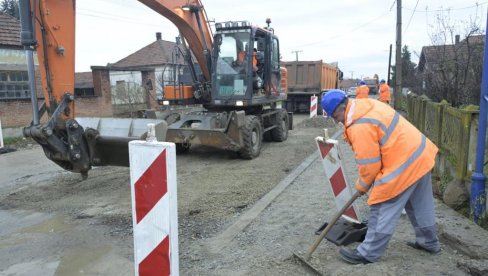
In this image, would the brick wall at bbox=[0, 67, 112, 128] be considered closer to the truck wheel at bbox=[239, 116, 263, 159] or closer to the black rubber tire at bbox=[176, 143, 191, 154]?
the black rubber tire at bbox=[176, 143, 191, 154]

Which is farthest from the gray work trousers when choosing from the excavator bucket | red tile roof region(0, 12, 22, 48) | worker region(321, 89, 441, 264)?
red tile roof region(0, 12, 22, 48)

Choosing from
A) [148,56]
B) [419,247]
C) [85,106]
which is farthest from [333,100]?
[148,56]

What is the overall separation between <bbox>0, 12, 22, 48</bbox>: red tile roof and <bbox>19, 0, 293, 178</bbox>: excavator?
9.67 m

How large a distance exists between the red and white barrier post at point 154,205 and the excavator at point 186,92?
3.11 metres

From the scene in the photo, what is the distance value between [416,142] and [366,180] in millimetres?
521

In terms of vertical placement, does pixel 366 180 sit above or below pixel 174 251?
above

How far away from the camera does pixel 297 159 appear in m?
9.20

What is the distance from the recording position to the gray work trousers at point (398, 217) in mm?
3506

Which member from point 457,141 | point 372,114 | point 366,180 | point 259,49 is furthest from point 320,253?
point 259,49

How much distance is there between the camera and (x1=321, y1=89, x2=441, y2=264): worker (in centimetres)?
339

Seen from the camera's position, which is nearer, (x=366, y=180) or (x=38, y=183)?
(x=366, y=180)

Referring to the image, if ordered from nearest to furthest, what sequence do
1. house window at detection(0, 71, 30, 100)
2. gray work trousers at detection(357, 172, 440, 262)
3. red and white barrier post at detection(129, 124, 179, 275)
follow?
→ 1. red and white barrier post at detection(129, 124, 179, 275)
2. gray work trousers at detection(357, 172, 440, 262)
3. house window at detection(0, 71, 30, 100)

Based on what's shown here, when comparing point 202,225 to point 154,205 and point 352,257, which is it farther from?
point 154,205

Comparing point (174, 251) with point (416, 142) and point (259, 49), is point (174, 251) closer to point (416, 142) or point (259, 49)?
point (416, 142)
